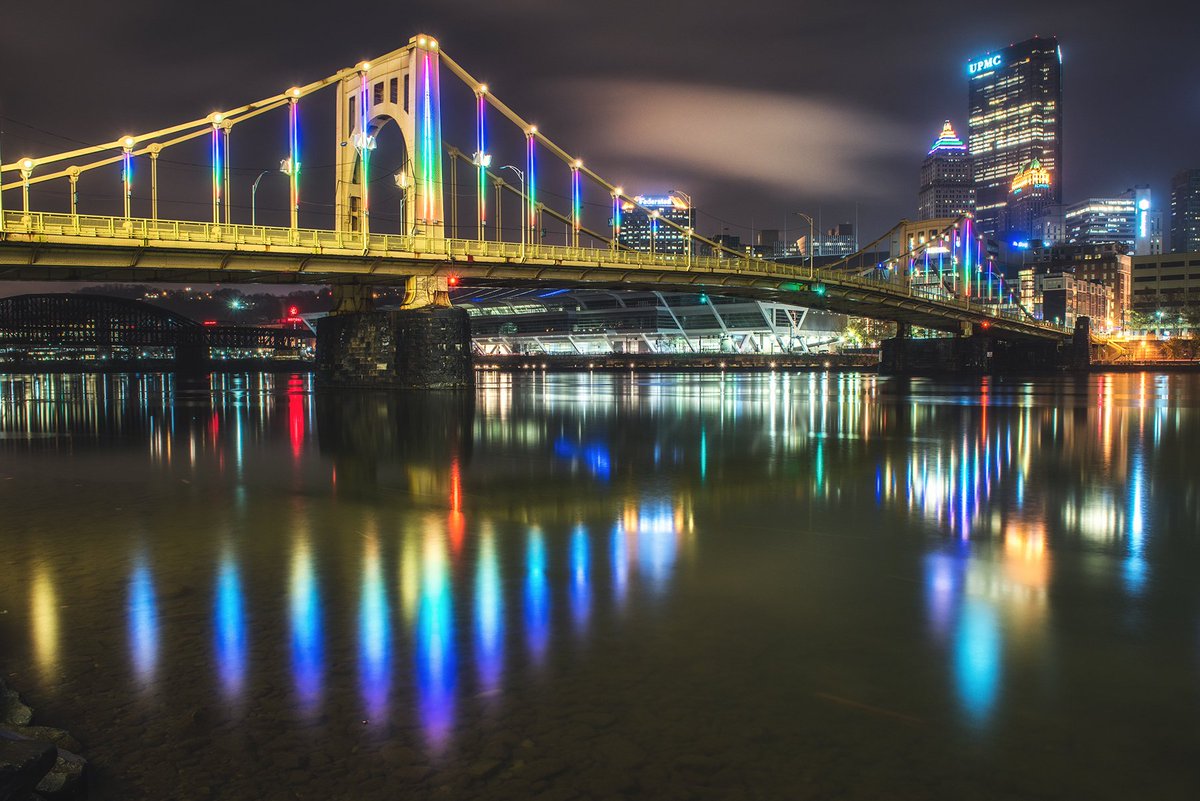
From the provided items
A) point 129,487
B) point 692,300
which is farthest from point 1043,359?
point 129,487

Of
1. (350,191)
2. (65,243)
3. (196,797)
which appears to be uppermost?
(350,191)

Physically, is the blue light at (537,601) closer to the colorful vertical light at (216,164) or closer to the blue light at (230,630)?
the blue light at (230,630)

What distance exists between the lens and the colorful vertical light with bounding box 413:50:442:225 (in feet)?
171

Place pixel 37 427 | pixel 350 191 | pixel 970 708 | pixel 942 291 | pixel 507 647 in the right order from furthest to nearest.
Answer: pixel 942 291 → pixel 350 191 → pixel 37 427 → pixel 507 647 → pixel 970 708

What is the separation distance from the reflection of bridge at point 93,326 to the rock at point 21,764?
172 m

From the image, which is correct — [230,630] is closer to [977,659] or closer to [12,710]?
[12,710]

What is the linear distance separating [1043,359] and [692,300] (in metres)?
55.4

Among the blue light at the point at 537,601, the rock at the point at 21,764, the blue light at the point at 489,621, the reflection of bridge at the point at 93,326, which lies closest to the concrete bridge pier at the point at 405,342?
the blue light at the point at 537,601

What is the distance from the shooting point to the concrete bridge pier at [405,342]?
53.1 metres

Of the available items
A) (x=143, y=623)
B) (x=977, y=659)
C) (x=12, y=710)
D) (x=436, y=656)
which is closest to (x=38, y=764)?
(x=12, y=710)

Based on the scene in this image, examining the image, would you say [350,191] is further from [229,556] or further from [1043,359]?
[1043,359]

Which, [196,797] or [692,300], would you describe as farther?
[692,300]

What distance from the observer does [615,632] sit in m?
7.24

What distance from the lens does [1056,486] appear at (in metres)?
15.7
